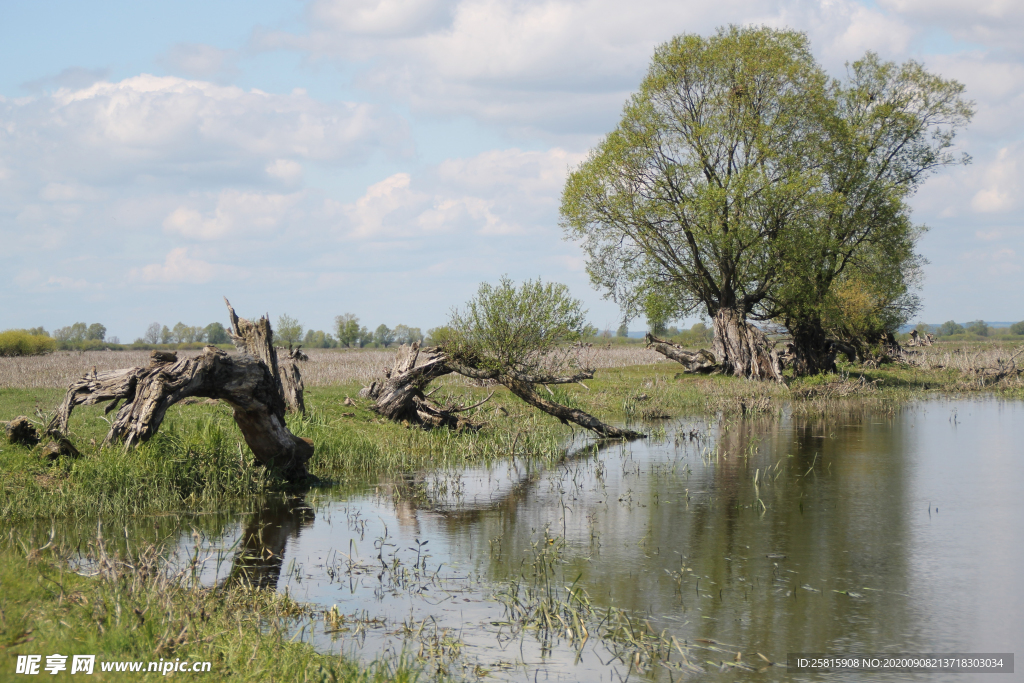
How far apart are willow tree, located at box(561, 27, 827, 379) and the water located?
63.7ft

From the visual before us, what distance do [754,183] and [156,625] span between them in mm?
35738

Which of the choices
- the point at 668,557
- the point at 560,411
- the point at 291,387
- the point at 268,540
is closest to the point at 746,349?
the point at 560,411

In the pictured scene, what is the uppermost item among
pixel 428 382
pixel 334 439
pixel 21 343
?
pixel 21 343

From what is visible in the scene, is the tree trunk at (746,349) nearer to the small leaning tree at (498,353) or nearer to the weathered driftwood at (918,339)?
the small leaning tree at (498,353)

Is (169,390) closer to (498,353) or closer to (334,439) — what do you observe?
(334,439)

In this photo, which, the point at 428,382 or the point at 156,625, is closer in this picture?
the point at 156,625

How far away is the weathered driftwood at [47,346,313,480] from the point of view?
1480 cm

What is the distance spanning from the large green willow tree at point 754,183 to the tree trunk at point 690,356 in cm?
91

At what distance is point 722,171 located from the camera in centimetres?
4134

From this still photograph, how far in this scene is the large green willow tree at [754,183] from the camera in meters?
39.3

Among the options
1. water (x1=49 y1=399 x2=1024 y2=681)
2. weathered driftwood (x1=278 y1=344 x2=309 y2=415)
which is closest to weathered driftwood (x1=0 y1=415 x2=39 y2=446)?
water (x1=49 y1=399 x2=1024 y2=681)

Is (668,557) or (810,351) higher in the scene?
(810,351)

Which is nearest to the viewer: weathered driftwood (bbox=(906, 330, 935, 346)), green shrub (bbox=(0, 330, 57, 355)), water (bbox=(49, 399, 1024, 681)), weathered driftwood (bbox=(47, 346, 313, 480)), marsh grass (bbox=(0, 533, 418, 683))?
marsh grass (bbox=(0, 533, 418, 683))

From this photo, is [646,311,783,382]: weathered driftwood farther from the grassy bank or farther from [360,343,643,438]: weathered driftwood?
[360,343,643,438]: weathered driftwood
